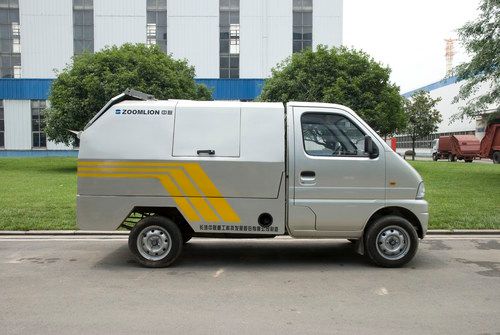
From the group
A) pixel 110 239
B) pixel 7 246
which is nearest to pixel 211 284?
pixel 110 239

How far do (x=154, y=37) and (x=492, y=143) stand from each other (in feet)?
106

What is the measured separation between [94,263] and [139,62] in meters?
21.4

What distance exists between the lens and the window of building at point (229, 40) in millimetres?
49750

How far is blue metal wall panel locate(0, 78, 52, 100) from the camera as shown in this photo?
4862cm

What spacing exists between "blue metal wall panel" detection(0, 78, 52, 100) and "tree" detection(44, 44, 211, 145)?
22.3 metres

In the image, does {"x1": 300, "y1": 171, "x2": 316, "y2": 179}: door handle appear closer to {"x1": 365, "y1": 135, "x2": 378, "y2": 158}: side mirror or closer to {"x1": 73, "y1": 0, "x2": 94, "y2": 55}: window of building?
{"x1": 365, "y1": 135, "x2": 378, "y2": 158}: side mirror

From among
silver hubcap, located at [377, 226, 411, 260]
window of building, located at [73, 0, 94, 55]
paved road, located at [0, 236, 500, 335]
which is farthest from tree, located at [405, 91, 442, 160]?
silver hubcap, located at [377, 226, 411, 260]

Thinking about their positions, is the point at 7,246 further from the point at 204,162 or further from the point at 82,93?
the point at 82,93

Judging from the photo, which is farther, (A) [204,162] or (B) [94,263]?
(B) [94,263]

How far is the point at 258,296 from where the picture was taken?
5.53m

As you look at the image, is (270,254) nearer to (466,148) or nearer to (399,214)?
(399,214)

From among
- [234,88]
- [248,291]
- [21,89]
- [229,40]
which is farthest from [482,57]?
[21,89]

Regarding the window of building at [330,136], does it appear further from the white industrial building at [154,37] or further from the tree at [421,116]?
the tree at [421,116]

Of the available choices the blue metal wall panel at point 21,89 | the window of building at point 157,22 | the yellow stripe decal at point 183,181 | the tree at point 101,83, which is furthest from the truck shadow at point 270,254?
the blue metal wall panel at point 21,89
